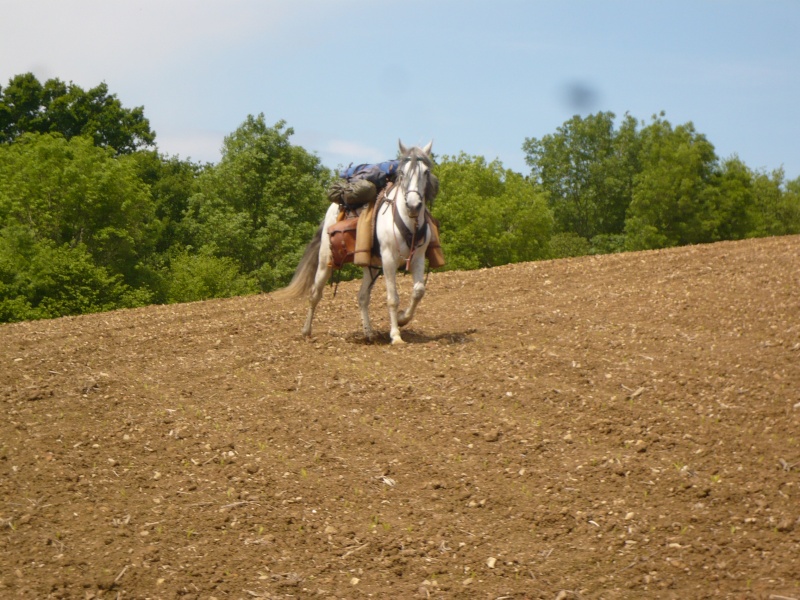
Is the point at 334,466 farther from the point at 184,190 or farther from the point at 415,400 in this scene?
the point at 184,190

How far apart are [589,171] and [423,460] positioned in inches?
2771

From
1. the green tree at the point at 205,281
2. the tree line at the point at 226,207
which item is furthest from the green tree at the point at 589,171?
the green tree at the point at 205,281

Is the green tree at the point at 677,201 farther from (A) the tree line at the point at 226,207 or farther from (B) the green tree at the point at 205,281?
(B) the green tree at the point at 205,281

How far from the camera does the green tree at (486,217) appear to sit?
179 feet

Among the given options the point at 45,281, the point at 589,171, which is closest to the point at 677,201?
the point at 589,171

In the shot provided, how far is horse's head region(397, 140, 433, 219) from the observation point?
37.3 feet

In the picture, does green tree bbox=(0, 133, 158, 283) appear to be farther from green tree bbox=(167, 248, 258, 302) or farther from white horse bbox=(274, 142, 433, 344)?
white horse bbox=(274, 142, 433, 344)

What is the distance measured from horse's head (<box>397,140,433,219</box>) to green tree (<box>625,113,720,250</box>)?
47304mm

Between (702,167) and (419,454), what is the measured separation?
56772mm

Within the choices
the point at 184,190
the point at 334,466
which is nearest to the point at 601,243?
the point at 184,190

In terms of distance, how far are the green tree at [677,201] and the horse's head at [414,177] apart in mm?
47304

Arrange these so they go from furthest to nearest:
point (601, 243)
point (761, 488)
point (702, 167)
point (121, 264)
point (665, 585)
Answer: point (601, 243) < point (702, 167) < point (121, 264) < point (761, 488) < point (665, 585)

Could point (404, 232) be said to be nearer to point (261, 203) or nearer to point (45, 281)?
point (45, 281)

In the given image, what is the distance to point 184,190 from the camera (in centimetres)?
5366
